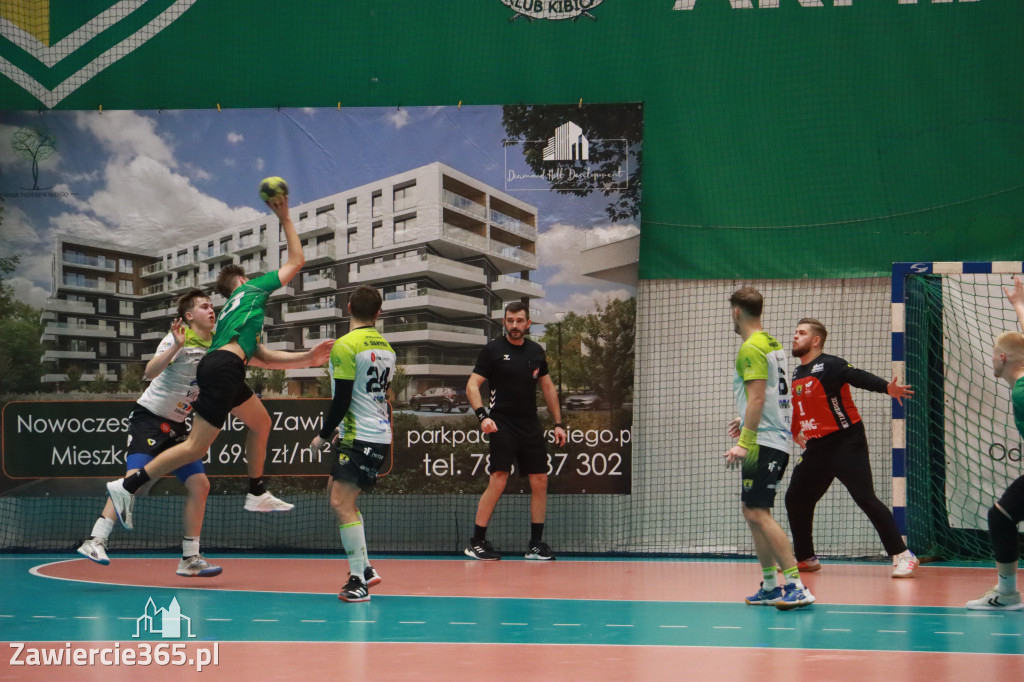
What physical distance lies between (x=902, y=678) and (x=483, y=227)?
6086mm

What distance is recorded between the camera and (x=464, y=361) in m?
9.73

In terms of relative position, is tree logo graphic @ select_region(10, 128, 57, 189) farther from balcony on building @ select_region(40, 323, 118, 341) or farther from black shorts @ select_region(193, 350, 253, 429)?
black shorts @ select_region(193, 350, 253, 429)

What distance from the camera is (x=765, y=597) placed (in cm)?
670

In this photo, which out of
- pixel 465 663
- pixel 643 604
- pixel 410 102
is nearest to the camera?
pixel 465 663

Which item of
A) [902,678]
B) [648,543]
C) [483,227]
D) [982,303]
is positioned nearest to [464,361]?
[483,227]

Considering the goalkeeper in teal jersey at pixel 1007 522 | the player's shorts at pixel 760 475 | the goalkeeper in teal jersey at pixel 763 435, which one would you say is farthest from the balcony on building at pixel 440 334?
the goalkeeper in teal jersey at pixel 1007 522

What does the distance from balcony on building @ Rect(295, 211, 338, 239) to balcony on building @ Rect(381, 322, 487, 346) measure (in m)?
1.19

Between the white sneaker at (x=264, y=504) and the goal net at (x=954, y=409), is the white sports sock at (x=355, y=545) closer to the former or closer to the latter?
the white sneaker at (x=264, y=504)

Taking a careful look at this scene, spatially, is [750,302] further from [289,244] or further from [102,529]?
[102,529]

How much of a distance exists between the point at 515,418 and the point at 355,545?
2.80 m

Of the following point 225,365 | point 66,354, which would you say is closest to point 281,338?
point 66,354

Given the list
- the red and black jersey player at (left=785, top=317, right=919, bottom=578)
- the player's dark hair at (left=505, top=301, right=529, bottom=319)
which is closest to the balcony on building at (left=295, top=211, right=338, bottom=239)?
the player's dark hair at (left=505, top=301, right=529, bottom=319)

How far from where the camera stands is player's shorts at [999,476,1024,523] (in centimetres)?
649

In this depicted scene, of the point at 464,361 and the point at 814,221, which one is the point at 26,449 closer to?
the point at 464,361
